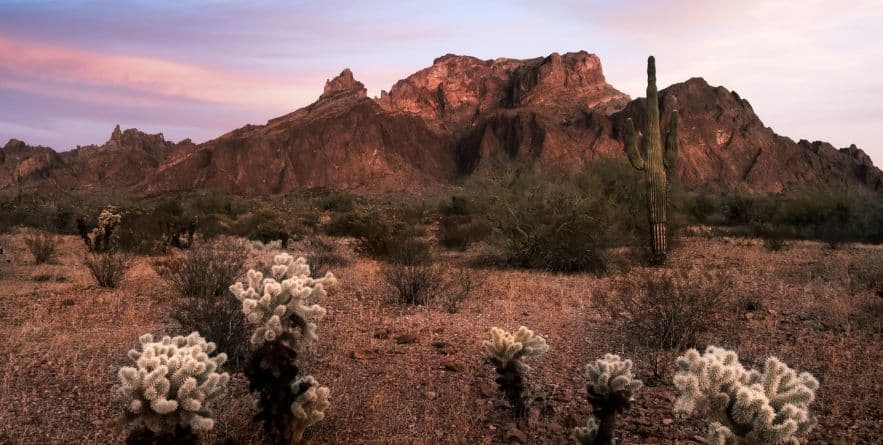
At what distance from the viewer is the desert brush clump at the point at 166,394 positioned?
3402mm

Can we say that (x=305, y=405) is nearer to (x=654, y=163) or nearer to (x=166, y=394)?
(x=166, y=394)

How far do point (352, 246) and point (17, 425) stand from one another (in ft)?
41.4

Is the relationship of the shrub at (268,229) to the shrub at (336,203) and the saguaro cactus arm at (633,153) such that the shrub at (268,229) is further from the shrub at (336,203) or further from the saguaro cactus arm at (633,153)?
the shrub at (336,203)

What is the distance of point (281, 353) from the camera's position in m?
3.75

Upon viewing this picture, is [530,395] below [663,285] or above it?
below

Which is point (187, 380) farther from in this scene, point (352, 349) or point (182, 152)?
point (182, 152)

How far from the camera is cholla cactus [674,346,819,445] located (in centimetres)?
309

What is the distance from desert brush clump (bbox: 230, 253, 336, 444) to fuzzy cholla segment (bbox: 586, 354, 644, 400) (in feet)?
6.20

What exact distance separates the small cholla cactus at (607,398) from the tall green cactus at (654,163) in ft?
34.8

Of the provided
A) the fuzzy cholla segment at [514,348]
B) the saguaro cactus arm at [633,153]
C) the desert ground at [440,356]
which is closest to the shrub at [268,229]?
the desert ground at [440,356]

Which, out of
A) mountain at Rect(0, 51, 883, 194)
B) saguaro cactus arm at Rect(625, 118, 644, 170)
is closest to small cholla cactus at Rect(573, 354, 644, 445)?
saguaro cactus arm at Rect(625, 118, 644, 170)

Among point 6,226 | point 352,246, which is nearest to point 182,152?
point 6,226

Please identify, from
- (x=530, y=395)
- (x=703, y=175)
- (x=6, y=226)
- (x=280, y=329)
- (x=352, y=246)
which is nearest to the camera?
(x=280, y=329)

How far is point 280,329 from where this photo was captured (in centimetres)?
379
